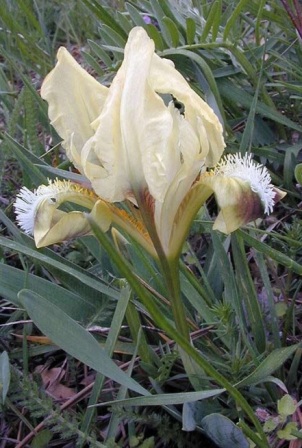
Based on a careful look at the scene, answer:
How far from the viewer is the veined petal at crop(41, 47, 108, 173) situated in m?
0.94

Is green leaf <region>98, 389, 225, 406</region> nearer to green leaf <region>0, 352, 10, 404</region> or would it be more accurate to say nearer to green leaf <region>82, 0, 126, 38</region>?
green leaf <region>0, 352, 10, 404</region>

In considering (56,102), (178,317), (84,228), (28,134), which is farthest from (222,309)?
(28,134)

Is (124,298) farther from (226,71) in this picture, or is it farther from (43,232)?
(226,71)

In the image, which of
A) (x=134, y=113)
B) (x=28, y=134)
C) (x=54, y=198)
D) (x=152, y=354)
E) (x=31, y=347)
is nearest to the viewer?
(x=134, y=113)

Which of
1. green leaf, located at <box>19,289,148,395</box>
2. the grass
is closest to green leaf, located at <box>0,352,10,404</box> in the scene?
the grass

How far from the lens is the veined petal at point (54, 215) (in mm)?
905

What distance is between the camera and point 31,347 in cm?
130

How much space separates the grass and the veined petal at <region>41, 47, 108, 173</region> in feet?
0.62

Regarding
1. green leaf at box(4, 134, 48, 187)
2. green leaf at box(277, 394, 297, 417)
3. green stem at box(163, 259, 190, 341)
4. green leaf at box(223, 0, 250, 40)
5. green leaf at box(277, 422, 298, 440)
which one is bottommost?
green leaf at box(277, 422, 298, 440)

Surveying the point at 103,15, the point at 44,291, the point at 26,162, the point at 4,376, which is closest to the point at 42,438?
the point at 4,376

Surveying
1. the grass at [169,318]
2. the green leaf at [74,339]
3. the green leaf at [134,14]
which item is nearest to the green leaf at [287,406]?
the grass at [169,318]

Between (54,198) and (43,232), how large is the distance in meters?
0.07

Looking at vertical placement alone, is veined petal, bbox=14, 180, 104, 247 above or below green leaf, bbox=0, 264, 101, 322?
above

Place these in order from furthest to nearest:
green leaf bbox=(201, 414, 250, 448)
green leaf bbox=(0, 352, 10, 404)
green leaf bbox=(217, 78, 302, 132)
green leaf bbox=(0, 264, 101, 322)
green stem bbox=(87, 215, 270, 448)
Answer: green leaf bbox=(217, 78, 302, 132) → green leaf bbox=(0, 264, 101, 322) → green leaf bbox=(0, 352, 10, 404) → green leaf bbox=(201, 414, 250, 448) → green stem bbox=(87, 215, 270, 448)
